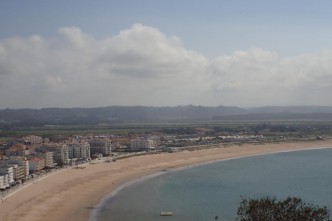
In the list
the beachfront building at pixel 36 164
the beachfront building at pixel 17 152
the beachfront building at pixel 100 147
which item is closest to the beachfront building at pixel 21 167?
the beachfront building at pixel 36 164

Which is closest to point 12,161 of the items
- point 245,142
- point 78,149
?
point 78,149

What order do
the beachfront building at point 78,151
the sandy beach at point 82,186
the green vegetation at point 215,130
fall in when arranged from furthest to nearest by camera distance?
1. the green vegetation at point 215,130
2. the beachfront building at point 78,151
3. the sandy beach at point 82,186

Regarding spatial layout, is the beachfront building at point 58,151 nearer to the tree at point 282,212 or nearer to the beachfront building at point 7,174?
the beachfront building at point 7,174

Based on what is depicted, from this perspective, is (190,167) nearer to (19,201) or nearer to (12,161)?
(12,161)

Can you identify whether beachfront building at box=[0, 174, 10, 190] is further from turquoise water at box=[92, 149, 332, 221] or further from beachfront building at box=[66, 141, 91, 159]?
beachfront building at box=[66, 141, 91, 159]

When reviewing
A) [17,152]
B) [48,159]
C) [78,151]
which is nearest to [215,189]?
[48,159]

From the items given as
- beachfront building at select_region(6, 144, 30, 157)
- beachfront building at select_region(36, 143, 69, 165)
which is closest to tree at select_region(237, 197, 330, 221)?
beachfront building at select_region(36, 143, 69, 165)
